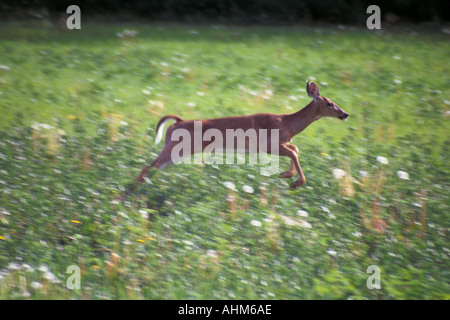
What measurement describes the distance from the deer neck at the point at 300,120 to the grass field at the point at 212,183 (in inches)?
24.9

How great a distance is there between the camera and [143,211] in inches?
250

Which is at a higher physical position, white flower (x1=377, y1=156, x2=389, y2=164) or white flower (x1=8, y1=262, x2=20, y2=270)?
white flower (x1=377, y1=156, x2=389, y2=164)

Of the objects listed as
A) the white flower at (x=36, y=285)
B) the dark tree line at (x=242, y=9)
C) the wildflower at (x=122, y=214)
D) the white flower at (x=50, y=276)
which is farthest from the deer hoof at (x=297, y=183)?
the dark tree line at (x=242, y=9)

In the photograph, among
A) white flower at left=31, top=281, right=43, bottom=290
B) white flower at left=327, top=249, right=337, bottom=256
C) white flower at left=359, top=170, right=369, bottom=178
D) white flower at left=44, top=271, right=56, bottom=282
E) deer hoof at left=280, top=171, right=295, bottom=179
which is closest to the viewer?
white flower at left=31, top=281, right=43, bottom=290

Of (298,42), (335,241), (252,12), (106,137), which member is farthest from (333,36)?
(335,241)

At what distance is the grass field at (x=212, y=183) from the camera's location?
564cm

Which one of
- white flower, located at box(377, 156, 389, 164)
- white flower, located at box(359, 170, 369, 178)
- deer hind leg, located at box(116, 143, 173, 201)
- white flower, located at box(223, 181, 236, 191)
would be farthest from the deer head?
deer hind leg, located at box(116, 143, 173, 201)

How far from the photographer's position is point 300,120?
22.9 feet

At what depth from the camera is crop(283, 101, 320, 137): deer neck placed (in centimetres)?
696

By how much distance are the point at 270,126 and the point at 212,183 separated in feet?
2.95

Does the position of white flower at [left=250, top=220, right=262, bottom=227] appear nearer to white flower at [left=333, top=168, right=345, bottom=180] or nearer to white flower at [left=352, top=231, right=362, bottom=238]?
white flower at [left=352, top=231, right=362, bottom=238]

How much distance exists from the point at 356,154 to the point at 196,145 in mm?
2405

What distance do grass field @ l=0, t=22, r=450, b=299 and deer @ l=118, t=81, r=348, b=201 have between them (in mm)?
255
